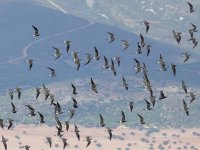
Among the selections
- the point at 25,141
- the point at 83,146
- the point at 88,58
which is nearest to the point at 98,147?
the point at 83,146

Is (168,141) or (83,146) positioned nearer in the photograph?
(83,146)

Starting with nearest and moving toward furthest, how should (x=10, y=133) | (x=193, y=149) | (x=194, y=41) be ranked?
(x=194, y=41) < (x=193, y=149) < (x=10, y=133)

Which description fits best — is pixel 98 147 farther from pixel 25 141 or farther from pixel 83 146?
pixel 25 141

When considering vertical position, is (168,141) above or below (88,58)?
below

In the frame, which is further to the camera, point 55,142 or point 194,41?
point 55,142

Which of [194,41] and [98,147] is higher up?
[194,41]

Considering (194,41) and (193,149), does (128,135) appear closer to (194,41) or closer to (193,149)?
(193,149)

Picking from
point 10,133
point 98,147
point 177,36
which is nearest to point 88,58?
point 177,36

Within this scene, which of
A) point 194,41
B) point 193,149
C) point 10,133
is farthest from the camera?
point 10,133
